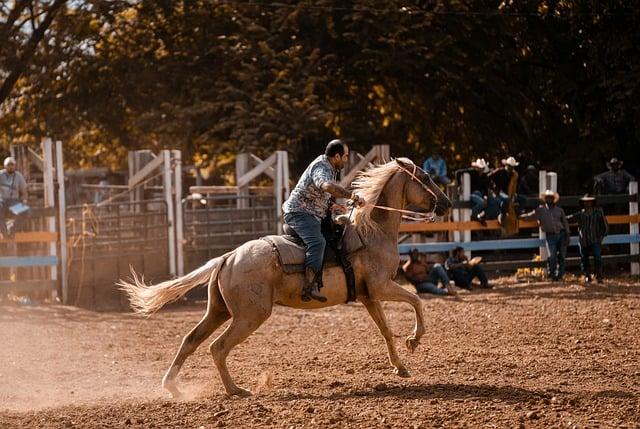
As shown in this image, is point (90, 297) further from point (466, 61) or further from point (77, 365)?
point (466, 61)

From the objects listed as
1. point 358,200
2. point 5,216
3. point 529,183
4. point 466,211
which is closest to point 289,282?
point 358,200

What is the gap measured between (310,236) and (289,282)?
49cm

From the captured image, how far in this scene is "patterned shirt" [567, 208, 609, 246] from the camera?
753 inches

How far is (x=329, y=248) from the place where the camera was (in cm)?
988

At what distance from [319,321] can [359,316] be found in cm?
66

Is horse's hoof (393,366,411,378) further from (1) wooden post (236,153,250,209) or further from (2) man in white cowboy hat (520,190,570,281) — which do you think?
(1) wooden post (236,153,250,209)

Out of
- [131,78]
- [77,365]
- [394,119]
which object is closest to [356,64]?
[394,119]

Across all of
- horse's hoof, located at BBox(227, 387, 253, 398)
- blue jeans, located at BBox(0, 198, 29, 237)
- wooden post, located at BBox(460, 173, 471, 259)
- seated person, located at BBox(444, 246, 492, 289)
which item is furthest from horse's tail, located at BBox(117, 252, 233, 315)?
wooden post, located at BBox(460, 173, 471, 259)

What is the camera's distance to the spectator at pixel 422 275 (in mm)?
17703

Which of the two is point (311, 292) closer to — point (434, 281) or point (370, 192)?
point (370, 192)

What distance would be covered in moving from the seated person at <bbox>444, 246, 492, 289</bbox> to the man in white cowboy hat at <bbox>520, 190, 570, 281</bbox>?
1.63 m

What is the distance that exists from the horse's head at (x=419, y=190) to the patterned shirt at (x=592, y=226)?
9367mm

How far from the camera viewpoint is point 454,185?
2091cm

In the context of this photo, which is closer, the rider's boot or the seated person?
the rider's boot
